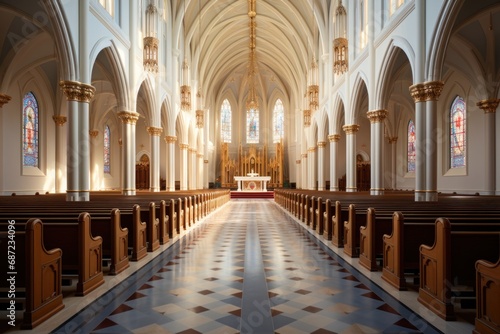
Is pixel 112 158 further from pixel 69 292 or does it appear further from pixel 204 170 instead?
pixel 69 292

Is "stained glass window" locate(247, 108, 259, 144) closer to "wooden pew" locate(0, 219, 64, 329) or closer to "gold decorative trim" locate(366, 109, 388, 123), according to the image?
"gold decorative trim" locate(366, 109, 388, 123)

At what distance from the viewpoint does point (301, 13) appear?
28.6m

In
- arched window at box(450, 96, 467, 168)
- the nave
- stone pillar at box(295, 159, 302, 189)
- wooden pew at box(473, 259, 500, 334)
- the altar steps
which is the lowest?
the altar steps

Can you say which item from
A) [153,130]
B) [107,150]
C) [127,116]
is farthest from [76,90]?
[107,150]

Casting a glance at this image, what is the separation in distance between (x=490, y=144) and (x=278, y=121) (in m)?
30.1

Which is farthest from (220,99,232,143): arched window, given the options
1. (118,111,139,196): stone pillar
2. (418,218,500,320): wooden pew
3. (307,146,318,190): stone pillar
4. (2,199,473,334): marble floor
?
(418,218,500,320): wooden pew

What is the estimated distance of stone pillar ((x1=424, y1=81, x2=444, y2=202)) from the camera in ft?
39.0

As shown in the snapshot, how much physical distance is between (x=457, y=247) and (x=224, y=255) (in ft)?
14.5

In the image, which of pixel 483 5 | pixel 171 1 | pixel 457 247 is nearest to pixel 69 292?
pixel 457 247

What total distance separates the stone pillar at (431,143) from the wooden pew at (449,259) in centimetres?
814

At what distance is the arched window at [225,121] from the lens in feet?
152

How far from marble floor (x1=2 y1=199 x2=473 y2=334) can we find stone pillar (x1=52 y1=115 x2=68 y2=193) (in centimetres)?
1694

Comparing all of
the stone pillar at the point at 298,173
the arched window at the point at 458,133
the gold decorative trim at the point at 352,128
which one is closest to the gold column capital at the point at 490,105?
the arched window at the point at 458,133

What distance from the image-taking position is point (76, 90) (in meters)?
11.7
